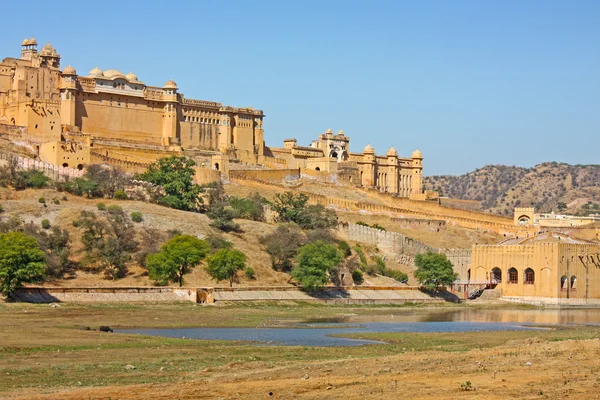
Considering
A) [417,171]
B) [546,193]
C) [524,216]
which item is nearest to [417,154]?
[417,171]

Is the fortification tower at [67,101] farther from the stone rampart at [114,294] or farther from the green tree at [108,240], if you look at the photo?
the stone rampart at [114,294]

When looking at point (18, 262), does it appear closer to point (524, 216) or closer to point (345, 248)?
point (345, 248)

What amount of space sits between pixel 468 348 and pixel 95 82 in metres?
65.9

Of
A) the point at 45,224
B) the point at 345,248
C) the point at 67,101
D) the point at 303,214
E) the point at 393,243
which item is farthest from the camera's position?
the point at 67,101

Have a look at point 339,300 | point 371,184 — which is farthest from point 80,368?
point 371,184

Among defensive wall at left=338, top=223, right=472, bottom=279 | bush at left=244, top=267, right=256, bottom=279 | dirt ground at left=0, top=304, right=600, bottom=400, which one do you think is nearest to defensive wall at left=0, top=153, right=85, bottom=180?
defensive wall at left=338, top=223, right=472, bottom=279

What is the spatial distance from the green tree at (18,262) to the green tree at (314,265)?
50.9 ft

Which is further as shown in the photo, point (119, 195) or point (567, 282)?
point (119, 195)

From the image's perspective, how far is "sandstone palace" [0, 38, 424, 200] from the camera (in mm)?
92562

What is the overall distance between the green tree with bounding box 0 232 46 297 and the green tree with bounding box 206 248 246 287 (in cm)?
1055

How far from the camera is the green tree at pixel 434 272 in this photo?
76.1 meters

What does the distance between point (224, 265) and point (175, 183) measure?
64.2ft

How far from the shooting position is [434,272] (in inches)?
3000

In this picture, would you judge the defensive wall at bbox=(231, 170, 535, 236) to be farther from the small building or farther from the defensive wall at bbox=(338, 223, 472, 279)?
the small building
